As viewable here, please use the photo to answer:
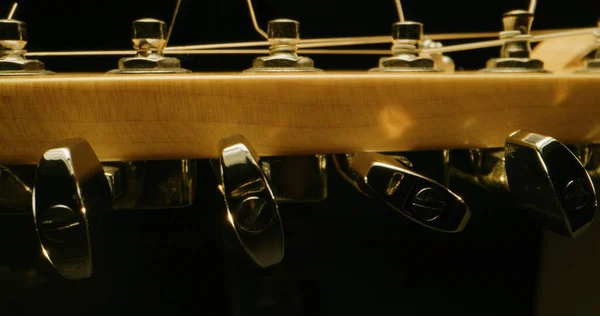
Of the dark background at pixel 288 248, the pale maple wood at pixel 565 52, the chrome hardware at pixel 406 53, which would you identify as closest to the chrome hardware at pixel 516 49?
the chrome hardware at pixel 406 53

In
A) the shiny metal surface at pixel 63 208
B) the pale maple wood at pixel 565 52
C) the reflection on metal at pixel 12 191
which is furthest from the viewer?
the pale maple wood at pixel 565 52

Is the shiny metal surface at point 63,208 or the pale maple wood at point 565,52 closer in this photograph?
the shiny metal surface at point 63,208

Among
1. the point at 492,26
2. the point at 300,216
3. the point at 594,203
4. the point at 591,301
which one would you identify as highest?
the point at 492,26

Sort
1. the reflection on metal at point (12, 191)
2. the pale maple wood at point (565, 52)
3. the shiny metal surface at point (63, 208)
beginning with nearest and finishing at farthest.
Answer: the shiny metal surface at point (63, 208)
the reflection on metal at point (12, 191)
the pale maple wood at point (565, 52)

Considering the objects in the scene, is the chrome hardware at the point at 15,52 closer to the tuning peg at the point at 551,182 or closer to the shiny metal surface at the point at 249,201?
the shiny metal surface at the point at 249,201

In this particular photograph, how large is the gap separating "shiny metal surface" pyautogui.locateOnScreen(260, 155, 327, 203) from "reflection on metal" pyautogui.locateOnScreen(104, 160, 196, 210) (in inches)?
2.4

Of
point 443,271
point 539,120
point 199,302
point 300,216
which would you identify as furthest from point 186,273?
point 539,120

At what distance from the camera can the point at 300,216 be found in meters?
0.64

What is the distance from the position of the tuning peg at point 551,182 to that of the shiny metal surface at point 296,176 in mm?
124

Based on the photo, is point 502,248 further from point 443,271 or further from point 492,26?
point 492,26

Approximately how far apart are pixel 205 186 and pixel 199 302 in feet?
0.50

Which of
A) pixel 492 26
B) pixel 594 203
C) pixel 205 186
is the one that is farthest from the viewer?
pixel 492 26

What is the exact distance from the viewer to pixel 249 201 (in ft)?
0.89

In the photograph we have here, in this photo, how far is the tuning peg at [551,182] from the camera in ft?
0.96
